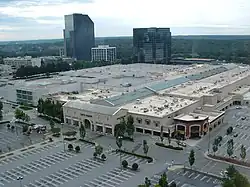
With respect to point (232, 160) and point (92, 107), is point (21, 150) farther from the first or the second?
point (232, 160)

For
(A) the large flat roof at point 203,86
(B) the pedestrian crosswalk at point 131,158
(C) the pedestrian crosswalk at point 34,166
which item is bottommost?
(C) the pedestrian crosswalk at point 34,166

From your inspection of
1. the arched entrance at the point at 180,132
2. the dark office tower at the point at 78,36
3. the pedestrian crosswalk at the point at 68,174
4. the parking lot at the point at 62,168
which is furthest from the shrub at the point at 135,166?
the dark office tower at the point at 78,36

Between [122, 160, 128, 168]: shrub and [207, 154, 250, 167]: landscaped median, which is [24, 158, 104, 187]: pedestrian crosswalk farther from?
[207, 154, 250, 167]: landscaped median

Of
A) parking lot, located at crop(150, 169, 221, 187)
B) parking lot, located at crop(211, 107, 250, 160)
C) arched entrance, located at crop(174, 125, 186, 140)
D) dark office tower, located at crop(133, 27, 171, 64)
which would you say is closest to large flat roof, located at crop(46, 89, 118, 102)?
arched entrance, located at crop(174, 125, 186, 140)

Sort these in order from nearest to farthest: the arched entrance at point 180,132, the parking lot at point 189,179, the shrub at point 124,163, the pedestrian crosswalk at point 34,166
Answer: the parking lot at point 189,179 → the pedestrian crosswalk at point 34,166 → the shrub at point 124,163 → the arched entrance at point 180,132

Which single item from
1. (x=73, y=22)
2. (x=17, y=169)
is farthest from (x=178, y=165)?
(x=73, y=22)

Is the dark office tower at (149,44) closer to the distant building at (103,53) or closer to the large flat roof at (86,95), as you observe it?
the distant building at (103,53)

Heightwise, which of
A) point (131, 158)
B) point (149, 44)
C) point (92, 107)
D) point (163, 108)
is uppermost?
point (149, 44)

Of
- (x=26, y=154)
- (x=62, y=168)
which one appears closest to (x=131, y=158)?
(x=62, y=168)
